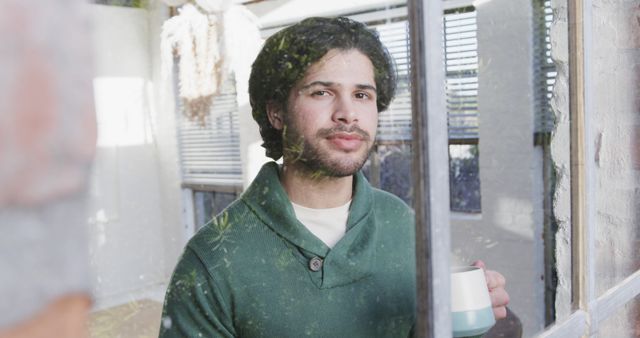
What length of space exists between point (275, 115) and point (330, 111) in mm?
60

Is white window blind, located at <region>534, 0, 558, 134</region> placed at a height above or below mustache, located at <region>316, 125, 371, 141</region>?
above

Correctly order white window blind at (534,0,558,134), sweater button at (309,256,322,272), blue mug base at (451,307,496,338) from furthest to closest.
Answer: white window blind at (534,0,558,134) < sweater button at (309,256,322,272) < blue mug base at (451,307,496,338)

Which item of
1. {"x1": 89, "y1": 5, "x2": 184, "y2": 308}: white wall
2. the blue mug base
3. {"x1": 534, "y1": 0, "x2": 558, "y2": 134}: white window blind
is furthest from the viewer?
{"x1": 534, "y1": 0, "x2": 558, "y2": 134}: white window blind

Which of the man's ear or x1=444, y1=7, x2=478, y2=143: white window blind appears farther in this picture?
x1=444, y1=7, x2=478, y2=143: white window blind

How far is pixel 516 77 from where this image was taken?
48.4 inches

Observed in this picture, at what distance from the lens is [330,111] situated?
664mm

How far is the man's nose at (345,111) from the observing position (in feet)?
2.19

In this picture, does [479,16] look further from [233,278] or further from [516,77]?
[233,278]

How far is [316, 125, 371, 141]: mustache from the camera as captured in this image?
667 millimetres

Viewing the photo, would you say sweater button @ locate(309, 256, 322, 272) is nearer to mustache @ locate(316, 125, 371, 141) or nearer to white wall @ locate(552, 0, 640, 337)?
mustache @ locate(316, 125, 371, 141)

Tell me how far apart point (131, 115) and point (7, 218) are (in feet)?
1.37

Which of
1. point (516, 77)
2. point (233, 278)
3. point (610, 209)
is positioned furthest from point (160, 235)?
point (610, 209)

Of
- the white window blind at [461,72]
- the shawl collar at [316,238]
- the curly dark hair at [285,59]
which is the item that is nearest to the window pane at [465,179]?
the white window blind at [461,72]

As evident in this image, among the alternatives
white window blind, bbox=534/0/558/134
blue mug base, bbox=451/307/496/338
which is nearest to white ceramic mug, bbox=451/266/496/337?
blue mug base, bbox=451/307/496/338
